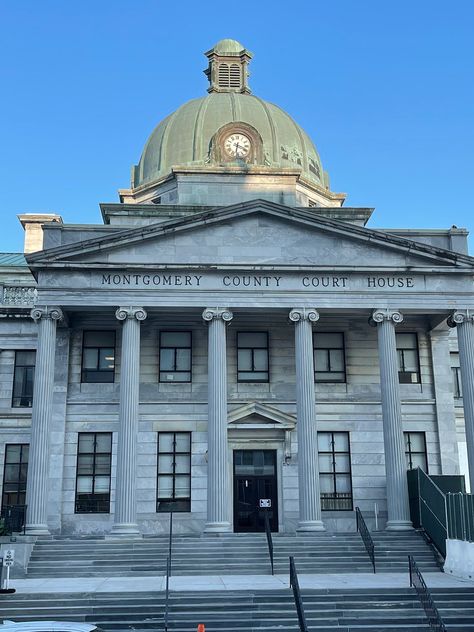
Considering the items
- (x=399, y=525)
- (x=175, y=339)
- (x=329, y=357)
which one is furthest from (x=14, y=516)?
(x=399, y=525)

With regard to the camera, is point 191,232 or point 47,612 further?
point 191,232

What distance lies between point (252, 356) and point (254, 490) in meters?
5.03

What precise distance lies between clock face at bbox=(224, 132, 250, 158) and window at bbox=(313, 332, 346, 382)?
10.6 metres

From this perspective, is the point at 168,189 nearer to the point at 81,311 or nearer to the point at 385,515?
the point at 81,311

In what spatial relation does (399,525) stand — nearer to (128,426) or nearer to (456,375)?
(128,426)

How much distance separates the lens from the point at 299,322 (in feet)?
94.9

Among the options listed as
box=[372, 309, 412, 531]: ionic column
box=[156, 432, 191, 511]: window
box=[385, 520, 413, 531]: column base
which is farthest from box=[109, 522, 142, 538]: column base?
A: box=[372, 309, 412, 531]: ionic column

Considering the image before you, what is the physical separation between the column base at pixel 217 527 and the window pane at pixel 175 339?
758 cm

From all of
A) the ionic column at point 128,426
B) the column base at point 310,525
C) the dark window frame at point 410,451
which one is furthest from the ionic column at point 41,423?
the dark window frame at point 410,451

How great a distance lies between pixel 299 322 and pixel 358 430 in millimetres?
5155

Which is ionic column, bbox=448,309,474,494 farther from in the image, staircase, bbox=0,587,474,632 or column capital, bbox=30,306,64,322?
column capital, bbox=30,306,64,322

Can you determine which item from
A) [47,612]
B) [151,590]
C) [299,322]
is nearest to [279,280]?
[299,322]

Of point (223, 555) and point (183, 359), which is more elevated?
point (183, 359)

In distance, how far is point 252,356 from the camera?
103 ft
